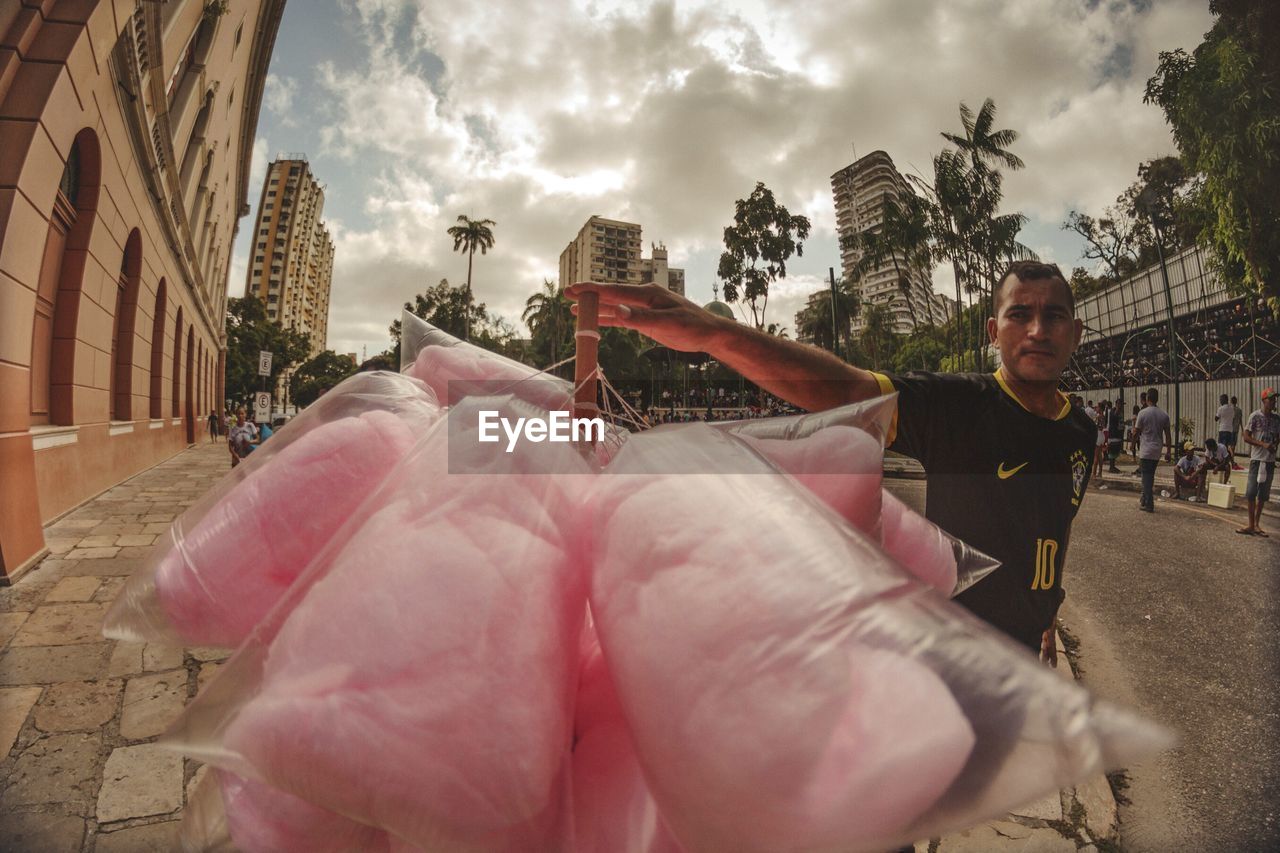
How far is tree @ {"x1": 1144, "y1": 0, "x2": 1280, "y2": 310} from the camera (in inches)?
410

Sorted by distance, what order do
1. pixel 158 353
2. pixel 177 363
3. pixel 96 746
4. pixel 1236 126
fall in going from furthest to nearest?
pixel 177 363 < pixel 158 353 < pixel 1236 126 < pixel 96 746

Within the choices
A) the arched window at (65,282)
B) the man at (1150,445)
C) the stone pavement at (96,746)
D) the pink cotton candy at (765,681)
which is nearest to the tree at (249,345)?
the arched window at (65,282)

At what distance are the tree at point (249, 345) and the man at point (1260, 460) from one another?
40.2 meters

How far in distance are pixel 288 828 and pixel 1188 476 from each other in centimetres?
1244

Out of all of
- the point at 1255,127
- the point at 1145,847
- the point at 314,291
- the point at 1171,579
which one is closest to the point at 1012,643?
the point at 1145,847

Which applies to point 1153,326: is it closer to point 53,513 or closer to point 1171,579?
point 1171,579

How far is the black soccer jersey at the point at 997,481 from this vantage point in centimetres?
183

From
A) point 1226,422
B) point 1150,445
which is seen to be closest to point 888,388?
point 1150,445

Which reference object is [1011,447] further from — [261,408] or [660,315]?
[261,408]

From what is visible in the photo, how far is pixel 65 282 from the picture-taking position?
22.4 feet

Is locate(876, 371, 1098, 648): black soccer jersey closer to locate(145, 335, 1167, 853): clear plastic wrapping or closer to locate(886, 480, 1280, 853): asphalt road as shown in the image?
locate(886, 480, 1280, 853): asphalt road

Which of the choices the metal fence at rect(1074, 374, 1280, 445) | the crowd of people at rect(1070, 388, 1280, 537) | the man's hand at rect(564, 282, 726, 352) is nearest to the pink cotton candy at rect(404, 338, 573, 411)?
the man's hand at rect(564, 282, 726, 352)

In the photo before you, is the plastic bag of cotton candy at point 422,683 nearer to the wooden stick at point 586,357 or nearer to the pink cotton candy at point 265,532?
the pink cotton candy at point 265,532

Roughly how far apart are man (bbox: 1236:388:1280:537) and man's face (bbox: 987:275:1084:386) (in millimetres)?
6963
